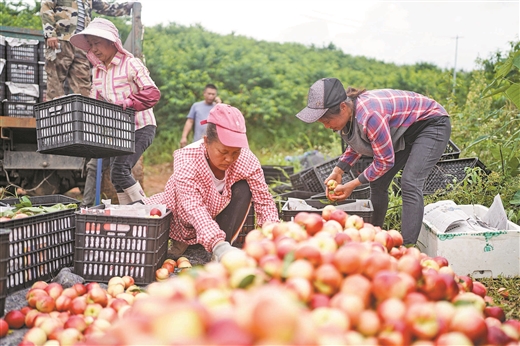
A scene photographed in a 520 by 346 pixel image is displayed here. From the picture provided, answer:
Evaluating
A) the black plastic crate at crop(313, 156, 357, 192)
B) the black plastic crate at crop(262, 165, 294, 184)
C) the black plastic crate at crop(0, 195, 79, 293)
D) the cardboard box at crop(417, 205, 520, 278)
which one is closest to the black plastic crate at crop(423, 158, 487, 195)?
the black plastic crate at crop(313, 156, 357, 192)

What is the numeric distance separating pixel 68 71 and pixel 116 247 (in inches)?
135

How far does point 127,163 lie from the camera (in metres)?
4.58

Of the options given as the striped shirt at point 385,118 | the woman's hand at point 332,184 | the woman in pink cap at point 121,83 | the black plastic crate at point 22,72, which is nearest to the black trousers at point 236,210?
the woman's hand at point 332,184

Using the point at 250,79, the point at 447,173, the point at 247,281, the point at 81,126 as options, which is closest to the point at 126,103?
the point at 81,126

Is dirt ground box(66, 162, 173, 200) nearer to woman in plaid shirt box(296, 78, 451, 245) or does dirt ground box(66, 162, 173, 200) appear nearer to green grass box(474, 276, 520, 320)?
woman in plaid shirt box(296, 78, 451, 245)

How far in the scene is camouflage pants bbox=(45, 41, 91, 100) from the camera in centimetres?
562

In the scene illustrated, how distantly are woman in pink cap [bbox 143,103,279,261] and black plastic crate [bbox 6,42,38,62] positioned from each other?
3.62m

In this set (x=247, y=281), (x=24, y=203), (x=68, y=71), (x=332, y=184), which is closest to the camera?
(x=247, y=281)

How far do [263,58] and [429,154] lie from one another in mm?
13529

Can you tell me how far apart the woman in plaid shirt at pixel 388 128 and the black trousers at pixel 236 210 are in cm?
67

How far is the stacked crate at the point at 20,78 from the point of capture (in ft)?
20.1

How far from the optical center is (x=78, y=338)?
217 centimetres

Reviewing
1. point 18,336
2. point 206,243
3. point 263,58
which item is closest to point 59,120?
point 206,243

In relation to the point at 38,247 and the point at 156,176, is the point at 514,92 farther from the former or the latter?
the point at 156,176
